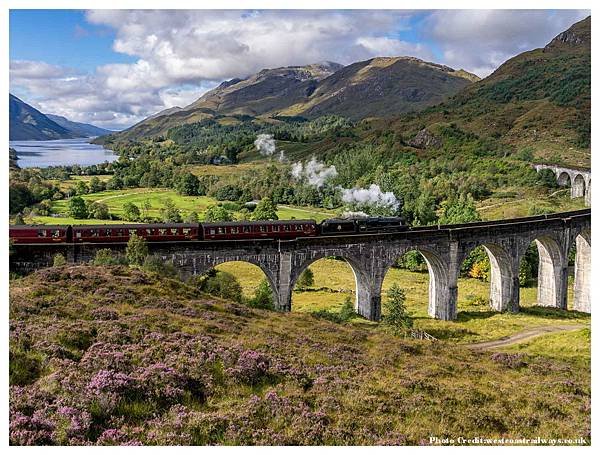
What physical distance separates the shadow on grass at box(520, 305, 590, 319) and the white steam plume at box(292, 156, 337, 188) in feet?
227

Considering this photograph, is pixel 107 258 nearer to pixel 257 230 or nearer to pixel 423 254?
pixel 257 230

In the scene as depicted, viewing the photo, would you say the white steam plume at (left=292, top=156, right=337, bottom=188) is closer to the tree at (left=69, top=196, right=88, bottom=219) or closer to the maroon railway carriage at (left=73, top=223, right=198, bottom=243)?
the tree at (left=69, top=196, right=88, bottom=219)

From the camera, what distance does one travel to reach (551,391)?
1969 centimetres

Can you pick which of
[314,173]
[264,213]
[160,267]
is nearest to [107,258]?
[160,267]

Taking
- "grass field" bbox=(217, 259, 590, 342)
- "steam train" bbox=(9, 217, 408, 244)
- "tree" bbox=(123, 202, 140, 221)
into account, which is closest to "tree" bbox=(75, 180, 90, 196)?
"tree" bbox=(123, 202, 140, 221)

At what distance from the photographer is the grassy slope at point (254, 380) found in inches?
517

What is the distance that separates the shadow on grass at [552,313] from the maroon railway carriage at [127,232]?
112ft

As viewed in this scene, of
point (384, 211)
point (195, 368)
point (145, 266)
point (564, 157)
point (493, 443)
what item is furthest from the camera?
point (564, 157)

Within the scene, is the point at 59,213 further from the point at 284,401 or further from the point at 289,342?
the point at 284,401

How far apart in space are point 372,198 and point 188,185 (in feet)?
151

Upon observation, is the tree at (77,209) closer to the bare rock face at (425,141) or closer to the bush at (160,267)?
the bush at (160,267)

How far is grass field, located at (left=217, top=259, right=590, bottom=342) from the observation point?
42000mm

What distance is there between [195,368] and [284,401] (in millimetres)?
3460

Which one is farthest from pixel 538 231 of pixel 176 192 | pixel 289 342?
pixel 176 192
